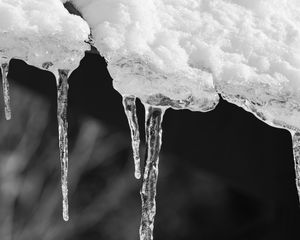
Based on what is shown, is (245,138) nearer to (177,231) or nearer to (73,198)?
(177,231)

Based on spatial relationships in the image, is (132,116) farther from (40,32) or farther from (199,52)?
(40,32)

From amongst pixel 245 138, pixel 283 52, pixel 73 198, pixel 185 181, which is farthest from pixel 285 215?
pixel 283 52

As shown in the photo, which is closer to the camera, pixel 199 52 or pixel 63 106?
pixel 199 52

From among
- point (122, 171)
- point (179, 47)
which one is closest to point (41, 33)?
point (179, 47)

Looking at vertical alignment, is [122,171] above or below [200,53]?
below

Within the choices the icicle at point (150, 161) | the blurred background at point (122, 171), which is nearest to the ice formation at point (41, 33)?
the icicle at point (150, 161)

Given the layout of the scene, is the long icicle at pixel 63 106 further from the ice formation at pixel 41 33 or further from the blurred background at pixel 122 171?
the blurred background at pixel 122 171
